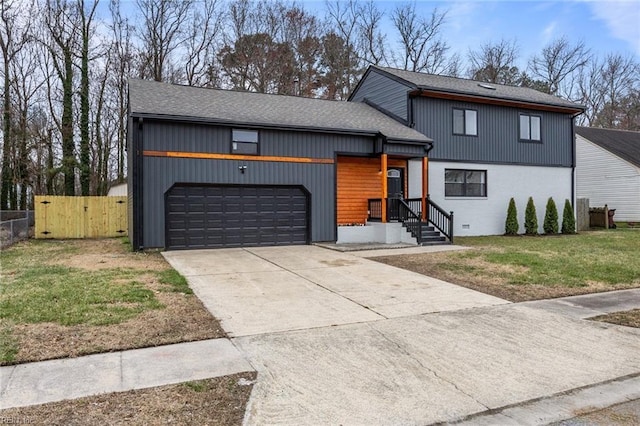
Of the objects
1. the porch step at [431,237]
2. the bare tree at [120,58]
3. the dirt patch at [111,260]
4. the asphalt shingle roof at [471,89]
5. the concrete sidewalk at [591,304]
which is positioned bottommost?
the concrete sidewalk at [591,304]

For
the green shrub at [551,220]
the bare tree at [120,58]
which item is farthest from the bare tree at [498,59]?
the bare tree at [120,58]

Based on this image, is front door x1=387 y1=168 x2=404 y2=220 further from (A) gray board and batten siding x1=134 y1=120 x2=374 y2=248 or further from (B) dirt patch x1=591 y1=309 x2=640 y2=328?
(B) dirt patch x1=591 y1=309 x2=640 y2=328

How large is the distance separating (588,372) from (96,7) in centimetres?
2746

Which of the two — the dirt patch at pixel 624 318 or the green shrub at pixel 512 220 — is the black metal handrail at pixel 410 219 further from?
the dirt patch at pixel 624 318

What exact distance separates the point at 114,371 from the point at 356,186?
12061 mm

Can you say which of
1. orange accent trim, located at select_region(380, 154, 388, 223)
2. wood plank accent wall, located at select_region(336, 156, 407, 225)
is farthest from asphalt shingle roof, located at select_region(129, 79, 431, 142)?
wood plank accent wall, located at select_region(336, 156, 407, 225)

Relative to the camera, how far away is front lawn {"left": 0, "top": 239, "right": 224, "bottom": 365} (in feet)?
14.5

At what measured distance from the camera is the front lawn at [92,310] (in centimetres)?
443

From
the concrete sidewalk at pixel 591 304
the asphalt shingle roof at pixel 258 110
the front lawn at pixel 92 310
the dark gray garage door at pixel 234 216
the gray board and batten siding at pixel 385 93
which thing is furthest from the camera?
the gray board and batten siding at pixel 385 93

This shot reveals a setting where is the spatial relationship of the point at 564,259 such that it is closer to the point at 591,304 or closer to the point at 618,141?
the point at 591,304

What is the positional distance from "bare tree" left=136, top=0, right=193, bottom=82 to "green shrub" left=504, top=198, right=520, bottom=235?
790 inches

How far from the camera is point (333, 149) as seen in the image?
14328 millimetres

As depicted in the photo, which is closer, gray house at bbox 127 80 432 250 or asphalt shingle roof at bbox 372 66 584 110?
gray house at bbox 127 80 432 250

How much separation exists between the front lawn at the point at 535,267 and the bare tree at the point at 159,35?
20.9 meters
